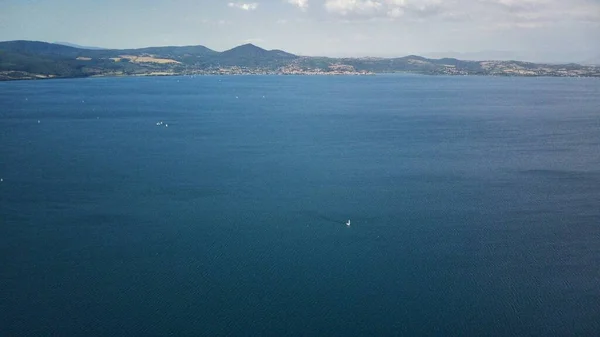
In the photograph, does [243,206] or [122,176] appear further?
[122,176]

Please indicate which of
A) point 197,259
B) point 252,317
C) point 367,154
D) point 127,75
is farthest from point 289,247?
point 127,75

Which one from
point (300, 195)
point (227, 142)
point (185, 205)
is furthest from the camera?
point (227, 142)

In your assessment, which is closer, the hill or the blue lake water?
the blue lake water

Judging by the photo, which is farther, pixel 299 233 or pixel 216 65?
pixel 216 65

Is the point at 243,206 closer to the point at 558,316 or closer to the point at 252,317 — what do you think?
the point at 252,317

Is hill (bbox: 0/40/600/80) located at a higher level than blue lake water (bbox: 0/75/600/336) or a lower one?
higher
